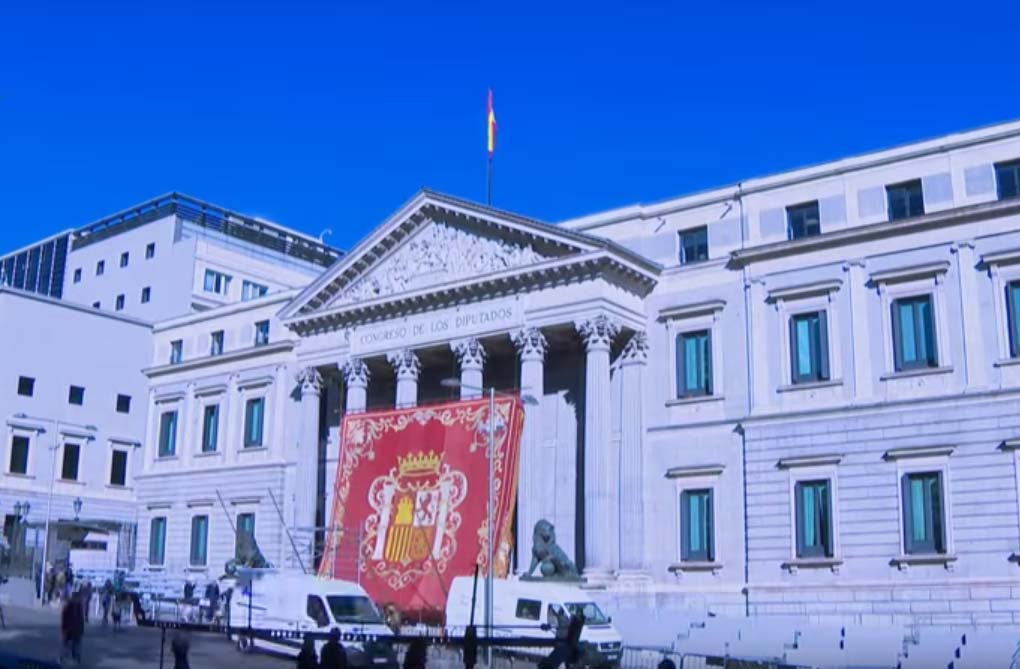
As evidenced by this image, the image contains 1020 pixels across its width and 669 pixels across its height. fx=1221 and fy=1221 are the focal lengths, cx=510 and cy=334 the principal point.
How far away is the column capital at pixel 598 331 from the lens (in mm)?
42875

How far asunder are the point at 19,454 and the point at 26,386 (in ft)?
12.0

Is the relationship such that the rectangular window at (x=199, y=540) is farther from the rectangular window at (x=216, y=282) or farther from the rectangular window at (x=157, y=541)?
the rectangular window at (x=216, y=282)

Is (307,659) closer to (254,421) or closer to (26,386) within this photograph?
(254,421)

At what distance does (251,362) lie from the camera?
58.1m

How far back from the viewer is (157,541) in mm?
60969

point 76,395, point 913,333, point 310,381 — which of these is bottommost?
point 913,333

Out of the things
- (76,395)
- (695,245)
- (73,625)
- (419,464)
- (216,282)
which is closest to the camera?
(73,625)

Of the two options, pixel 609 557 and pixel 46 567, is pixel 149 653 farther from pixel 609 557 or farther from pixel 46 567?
pixel 46 567

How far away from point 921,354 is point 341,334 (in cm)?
2401

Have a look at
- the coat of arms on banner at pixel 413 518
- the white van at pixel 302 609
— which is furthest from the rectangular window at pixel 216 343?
the white van at pixel 302 609

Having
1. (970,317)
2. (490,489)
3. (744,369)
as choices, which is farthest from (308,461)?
(970,317)

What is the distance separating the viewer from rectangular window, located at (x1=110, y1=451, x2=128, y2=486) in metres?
66.2

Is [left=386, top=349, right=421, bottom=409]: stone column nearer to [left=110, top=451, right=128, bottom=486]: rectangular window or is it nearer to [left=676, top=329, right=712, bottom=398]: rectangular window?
[left=676, top=329, right=712, bottom=398]: rectangular window

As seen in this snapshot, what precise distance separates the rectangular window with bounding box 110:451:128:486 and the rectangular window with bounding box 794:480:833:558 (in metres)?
40.5
